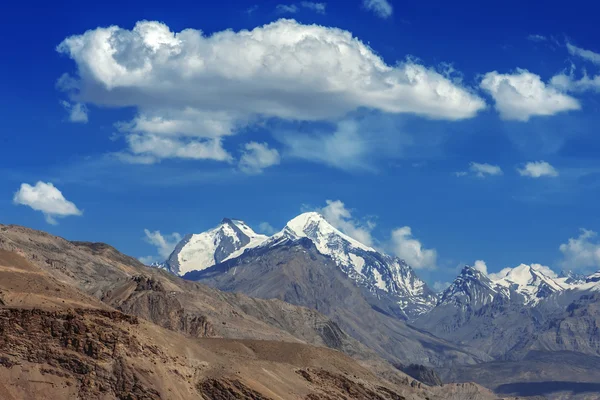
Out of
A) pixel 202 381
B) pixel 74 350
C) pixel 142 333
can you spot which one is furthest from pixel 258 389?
pixel 74 350

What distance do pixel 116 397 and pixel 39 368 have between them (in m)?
12.7

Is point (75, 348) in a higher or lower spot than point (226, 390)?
lower

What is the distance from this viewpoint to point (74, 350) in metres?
178

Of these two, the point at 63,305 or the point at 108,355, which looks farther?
the point at 63,305

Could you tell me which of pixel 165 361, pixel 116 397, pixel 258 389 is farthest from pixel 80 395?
pixel 258 389

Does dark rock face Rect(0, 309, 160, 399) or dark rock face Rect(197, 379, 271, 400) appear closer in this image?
dark rock face Rect(0, 309, 160, 399)

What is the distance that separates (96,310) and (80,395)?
22852mm

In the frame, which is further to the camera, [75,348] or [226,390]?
A: [226,390]

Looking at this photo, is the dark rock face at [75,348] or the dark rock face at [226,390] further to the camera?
the dark rock face at [226,390]

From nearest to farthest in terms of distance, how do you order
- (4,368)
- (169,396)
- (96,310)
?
(4,368) < (169,396) < (96,310)

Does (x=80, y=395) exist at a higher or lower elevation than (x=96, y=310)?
lower

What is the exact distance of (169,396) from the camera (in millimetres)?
181125

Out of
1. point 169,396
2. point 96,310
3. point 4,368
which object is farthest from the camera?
point 96,310

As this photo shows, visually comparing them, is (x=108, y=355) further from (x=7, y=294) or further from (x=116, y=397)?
(x=7, y=294)
